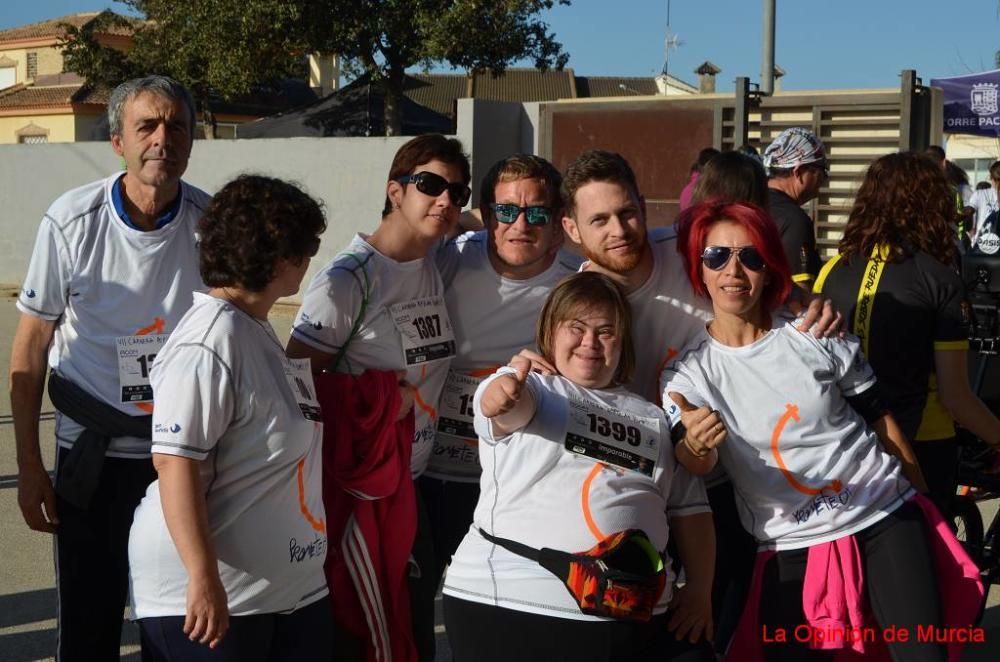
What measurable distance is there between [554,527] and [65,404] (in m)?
1.55

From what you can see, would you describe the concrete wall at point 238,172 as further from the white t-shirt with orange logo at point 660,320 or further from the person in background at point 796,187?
the white t-shirt with orange logo at point 660,320

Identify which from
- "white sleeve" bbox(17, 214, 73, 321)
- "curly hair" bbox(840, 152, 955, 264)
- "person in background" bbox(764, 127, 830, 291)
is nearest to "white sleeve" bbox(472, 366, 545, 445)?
"white sleeve" bbox(17, 214, 73, 321)

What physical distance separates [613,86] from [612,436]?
64.9m

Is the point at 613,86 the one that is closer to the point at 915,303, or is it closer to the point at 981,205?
the point at 981,205

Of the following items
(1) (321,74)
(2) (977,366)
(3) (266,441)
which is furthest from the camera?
(1) (321,74)

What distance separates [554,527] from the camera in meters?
2.66

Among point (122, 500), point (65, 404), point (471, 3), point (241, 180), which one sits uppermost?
point (471, 3)

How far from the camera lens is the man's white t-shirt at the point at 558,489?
8.71 feet

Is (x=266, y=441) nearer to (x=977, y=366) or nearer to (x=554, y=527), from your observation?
(x=554, y=527)

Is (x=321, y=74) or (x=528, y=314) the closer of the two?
(x=528, y=314)

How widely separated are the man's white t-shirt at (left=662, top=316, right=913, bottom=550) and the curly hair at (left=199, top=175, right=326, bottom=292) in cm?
108

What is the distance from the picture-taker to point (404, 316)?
10.7 ft

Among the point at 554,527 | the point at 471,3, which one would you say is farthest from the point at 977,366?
the point at 471,3

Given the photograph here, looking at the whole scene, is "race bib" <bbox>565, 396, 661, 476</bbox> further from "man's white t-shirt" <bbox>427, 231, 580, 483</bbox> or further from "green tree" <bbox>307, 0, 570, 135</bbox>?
"green tree" <bbox>307, 0, 570, 135</bbox>
